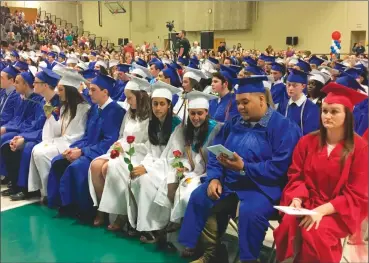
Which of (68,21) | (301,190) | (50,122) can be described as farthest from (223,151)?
(68,21)

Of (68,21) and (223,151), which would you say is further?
(68,21)

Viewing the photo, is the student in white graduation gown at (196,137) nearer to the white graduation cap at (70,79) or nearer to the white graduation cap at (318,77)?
the white graduation cap at (70,79)

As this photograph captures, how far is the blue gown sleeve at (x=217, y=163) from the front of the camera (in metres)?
3.58

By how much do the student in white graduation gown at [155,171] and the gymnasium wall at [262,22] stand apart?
13.1m

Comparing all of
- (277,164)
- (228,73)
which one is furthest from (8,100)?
(277,164)

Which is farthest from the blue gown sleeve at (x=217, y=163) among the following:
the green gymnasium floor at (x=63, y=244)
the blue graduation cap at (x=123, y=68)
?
the blue graduation cap at (x=123, y=68)

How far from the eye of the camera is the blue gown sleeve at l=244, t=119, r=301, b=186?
333 cm

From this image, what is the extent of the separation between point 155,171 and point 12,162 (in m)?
2.21

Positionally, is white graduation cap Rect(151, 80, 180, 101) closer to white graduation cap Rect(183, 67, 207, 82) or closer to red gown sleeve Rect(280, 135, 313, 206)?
red gown sleeve Rect(280, 135, 313, 206)

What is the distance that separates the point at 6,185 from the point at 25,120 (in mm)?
883

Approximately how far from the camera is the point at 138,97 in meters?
4.60

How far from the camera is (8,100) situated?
6.20 m

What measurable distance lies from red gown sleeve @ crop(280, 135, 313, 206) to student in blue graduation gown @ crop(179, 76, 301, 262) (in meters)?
0.12

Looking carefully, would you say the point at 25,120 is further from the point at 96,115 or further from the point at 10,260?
the point at 10,260
